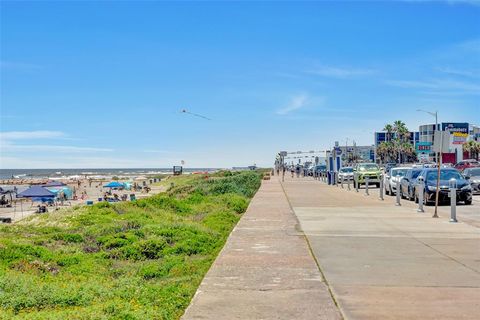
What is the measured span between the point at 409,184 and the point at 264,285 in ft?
70.5

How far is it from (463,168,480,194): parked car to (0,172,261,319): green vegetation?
52.0 ft

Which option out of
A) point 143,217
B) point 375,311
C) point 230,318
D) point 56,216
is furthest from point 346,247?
point 56,216

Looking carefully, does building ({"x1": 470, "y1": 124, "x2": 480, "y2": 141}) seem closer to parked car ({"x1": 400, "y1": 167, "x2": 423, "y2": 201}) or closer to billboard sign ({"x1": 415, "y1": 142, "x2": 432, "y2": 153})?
billboard sign ({"x1": 415, "y1": 142, "x2": 432, "y2": 153})

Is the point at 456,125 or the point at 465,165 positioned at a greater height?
the point at 456,125

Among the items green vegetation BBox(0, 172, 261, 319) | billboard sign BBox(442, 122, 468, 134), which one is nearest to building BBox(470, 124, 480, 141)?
billboard sign BBox(442, 122, 468, 134)

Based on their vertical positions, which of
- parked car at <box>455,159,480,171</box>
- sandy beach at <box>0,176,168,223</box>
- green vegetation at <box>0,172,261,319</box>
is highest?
parked car at <box>455,159,480,171</box>

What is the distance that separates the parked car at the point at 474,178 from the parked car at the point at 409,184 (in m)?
4.79

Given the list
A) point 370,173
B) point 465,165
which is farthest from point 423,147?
point 370,173

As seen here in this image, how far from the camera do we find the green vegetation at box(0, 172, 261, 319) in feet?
22.8

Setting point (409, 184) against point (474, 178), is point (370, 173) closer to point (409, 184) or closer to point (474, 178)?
point (474, 178)

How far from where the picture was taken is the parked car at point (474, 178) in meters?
32.2

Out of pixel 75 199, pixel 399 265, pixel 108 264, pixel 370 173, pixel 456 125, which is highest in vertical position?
pixel 456 125

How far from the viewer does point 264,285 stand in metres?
7.79

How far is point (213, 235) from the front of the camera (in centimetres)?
1491
